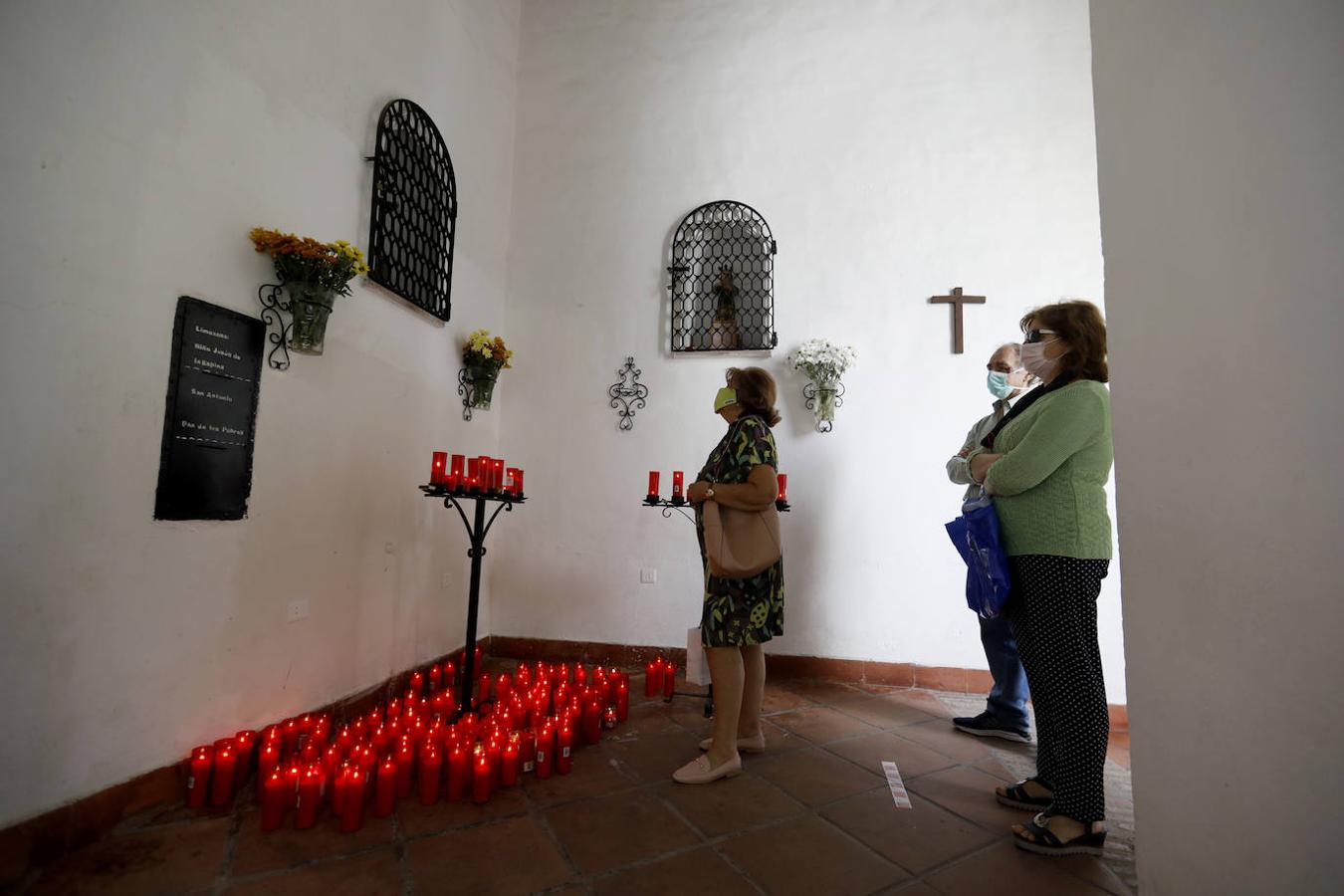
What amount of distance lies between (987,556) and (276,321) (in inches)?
105

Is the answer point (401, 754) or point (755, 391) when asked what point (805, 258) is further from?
point (401, 754)

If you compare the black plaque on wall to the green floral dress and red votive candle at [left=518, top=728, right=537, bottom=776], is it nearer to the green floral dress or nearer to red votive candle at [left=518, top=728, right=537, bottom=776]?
red votive candle at [left=518, top=728, right=537, bottom=776]

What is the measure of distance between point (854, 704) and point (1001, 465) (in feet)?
5.83

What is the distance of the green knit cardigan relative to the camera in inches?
66.7

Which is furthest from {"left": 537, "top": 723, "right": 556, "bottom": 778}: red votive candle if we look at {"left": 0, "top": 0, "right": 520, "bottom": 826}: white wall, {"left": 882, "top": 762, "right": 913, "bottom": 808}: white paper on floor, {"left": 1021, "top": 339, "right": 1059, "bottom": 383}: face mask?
{"left": 1021, "top": 339, "right": 1059, "bottom": 383}: face mask

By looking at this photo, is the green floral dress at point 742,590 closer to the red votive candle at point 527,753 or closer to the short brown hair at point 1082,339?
the red votive candle at point 527,753

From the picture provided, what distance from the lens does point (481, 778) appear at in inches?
75.0

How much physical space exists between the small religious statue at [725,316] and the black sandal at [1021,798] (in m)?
2.64

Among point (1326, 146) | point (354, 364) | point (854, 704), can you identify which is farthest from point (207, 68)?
point (854, 704)

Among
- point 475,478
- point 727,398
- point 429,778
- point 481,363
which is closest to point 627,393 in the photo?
point 481,363

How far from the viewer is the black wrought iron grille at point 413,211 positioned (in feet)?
9.36

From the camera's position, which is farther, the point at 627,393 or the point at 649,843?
the point at 627,393

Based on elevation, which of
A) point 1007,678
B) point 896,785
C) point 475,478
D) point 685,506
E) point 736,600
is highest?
point 475,478

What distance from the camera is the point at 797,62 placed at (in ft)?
13.1
